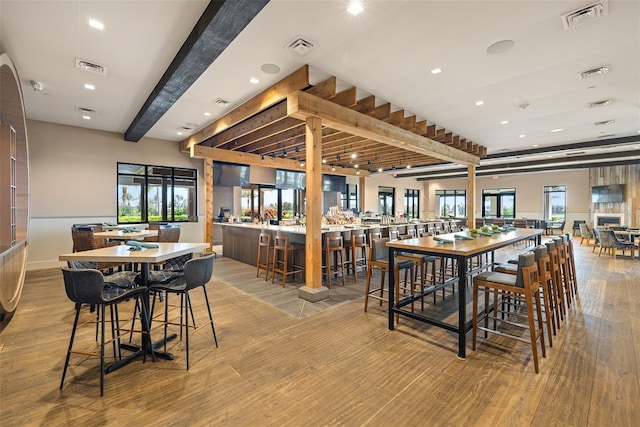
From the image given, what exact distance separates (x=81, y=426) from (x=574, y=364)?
3.74 metres

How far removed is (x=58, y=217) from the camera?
6.43 m

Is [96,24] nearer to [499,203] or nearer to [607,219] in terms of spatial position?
[607,219]

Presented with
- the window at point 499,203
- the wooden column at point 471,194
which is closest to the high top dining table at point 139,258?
the wooden column at point 471,194

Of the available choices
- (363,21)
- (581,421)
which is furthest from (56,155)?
(581,421)

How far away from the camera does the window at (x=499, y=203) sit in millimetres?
14531

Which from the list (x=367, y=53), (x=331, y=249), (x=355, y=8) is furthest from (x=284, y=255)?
(x=355, y=8)

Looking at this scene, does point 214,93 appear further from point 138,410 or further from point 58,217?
point 58,217

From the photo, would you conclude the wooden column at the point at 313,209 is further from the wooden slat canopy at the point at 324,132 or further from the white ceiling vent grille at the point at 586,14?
the white ceiling vent grille at the point at 586,14

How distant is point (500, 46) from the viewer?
3.21 m

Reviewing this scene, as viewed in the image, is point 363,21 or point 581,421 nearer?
point 581,421

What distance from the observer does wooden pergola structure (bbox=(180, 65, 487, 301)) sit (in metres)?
4.11

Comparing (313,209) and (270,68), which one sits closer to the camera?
(270,68)

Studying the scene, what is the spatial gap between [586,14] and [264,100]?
3.86 metres

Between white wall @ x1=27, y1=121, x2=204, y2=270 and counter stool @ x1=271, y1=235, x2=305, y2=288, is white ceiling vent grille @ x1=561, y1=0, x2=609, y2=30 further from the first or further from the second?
white wall @ x1=27, y1=121, x2=204, y2=270
